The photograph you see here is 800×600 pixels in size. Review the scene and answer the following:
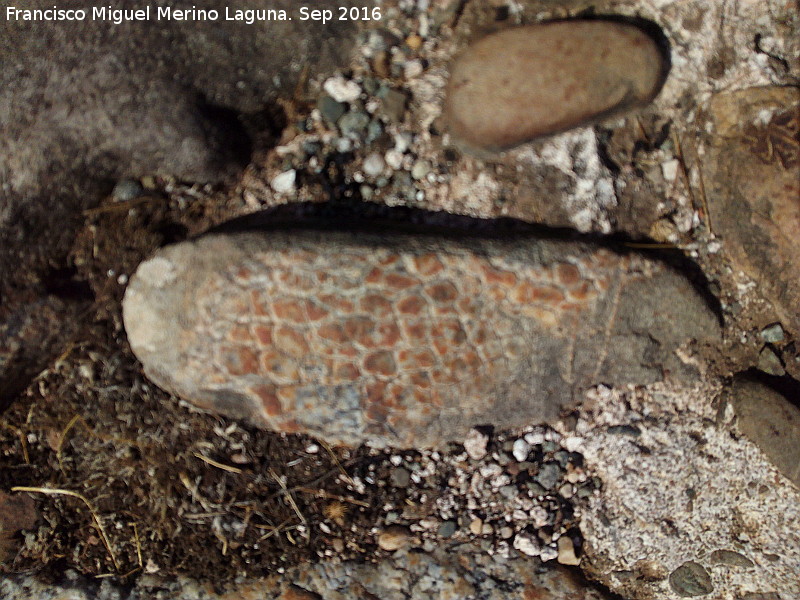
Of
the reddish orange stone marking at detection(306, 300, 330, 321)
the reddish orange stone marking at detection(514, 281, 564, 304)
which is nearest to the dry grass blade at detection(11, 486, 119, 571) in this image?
the reddish orange stone marking at detection(306, 300, 330, 321)

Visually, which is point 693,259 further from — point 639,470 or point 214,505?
point 214,505

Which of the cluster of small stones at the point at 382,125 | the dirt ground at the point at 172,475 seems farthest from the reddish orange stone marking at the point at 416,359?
the cluster of small stones at the point at 382,125

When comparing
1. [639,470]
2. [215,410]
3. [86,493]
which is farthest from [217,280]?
[639,470]

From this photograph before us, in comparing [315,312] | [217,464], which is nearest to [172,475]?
[217,464]

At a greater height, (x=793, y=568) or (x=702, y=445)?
(x=702, y=445)

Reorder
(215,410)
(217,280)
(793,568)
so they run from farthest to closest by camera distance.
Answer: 1. (793,568)
2. (215,410)
3. (217,280)

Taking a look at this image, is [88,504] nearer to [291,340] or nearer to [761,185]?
[291,340]

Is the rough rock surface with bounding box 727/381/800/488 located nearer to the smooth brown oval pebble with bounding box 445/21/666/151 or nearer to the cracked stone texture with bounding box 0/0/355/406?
the smooth brown oval pebble with bounding box 445/21/666/151
